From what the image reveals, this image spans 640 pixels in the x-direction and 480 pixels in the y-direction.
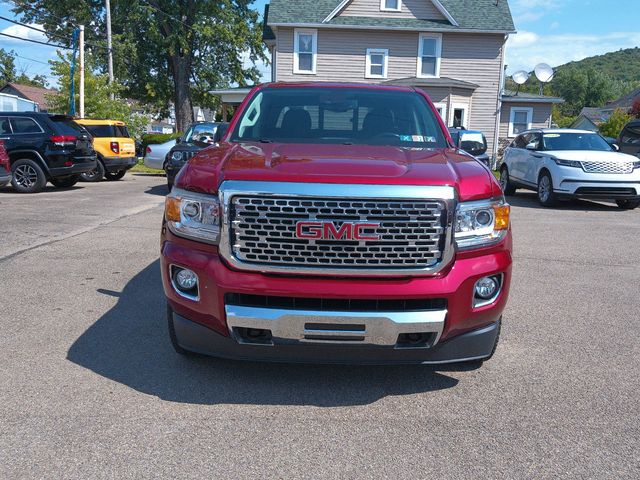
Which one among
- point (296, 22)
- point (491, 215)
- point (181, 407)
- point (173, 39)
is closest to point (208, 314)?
point (181, 407)

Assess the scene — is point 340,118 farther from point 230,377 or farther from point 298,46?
point 298,46

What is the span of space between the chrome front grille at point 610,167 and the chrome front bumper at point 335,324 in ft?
34.3

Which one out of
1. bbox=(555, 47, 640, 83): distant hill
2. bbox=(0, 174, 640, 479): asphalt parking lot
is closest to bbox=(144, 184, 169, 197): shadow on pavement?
bbox=(0, 174, 640, 479): asphalt parking lot

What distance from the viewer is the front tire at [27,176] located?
14180 mm

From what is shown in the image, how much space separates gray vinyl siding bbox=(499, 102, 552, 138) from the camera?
29781mm

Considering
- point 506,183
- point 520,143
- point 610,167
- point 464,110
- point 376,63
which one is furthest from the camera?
point 464,110

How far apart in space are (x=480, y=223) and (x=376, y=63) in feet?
83.4

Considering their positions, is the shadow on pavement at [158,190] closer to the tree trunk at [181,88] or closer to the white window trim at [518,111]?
the white window trim at [518,111]

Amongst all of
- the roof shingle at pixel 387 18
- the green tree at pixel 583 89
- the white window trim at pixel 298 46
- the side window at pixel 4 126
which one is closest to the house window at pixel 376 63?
the roof shingle at pixel 387 18

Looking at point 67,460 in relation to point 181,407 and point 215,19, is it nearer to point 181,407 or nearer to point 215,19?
point 181,407

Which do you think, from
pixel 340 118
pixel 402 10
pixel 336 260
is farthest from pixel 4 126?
pixel 402 10

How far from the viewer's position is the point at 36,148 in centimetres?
1423

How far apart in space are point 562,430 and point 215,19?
38308 millimetres

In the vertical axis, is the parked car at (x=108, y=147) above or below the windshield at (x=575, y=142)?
below
